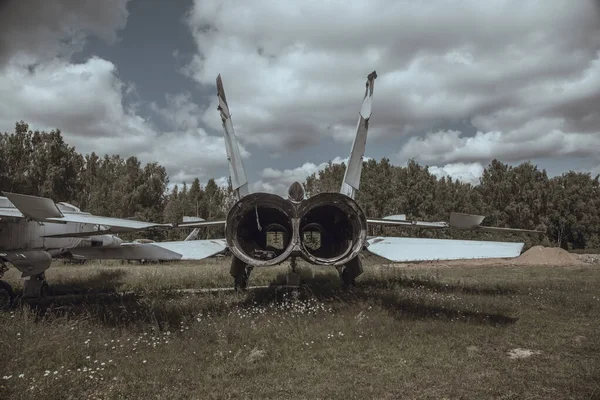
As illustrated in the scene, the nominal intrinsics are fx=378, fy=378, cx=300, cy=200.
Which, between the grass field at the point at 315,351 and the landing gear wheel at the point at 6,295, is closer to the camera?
the grass field at the point at 315,351

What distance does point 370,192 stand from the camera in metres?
36.9

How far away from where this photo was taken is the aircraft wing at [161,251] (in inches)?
250

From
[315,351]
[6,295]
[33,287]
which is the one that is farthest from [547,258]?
[6,295]

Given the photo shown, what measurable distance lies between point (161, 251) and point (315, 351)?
3.18 metres

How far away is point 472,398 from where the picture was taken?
3.57 meters

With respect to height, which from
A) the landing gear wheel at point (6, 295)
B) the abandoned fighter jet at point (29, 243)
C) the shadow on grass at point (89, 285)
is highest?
the abandoned fighter jet at point (29, 243)

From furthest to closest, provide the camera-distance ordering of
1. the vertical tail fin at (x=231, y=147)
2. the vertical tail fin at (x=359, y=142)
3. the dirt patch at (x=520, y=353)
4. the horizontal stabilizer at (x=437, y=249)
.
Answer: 1. the vertical tail fin at (x=359, y=142)
2. the vertical tail fin at (x=231, y=147)
3. the horizontal stabilizer at (x=437, y=249)
4. the dirt patch at (x=520, y=353)

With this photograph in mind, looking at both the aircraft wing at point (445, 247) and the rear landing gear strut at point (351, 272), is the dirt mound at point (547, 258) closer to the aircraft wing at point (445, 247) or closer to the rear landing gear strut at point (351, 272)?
the rear landing gear strut at point (351, 272)

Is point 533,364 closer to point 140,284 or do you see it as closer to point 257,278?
point 257,278

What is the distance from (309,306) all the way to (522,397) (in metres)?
3.81

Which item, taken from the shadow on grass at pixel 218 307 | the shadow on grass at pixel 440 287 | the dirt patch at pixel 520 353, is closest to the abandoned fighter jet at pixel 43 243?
the shadow on grass at pixel 218 307

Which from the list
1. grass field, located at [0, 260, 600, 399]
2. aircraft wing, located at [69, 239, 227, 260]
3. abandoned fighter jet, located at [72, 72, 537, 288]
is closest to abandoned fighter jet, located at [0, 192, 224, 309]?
aircraft wing, located at [69, 239, 227, 260]

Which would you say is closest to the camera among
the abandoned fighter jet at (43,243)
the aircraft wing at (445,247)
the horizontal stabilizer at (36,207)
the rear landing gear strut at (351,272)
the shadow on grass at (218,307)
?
the horizontal stabilizer at (36,207)

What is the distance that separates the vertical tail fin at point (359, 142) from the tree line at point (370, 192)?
22671mm
